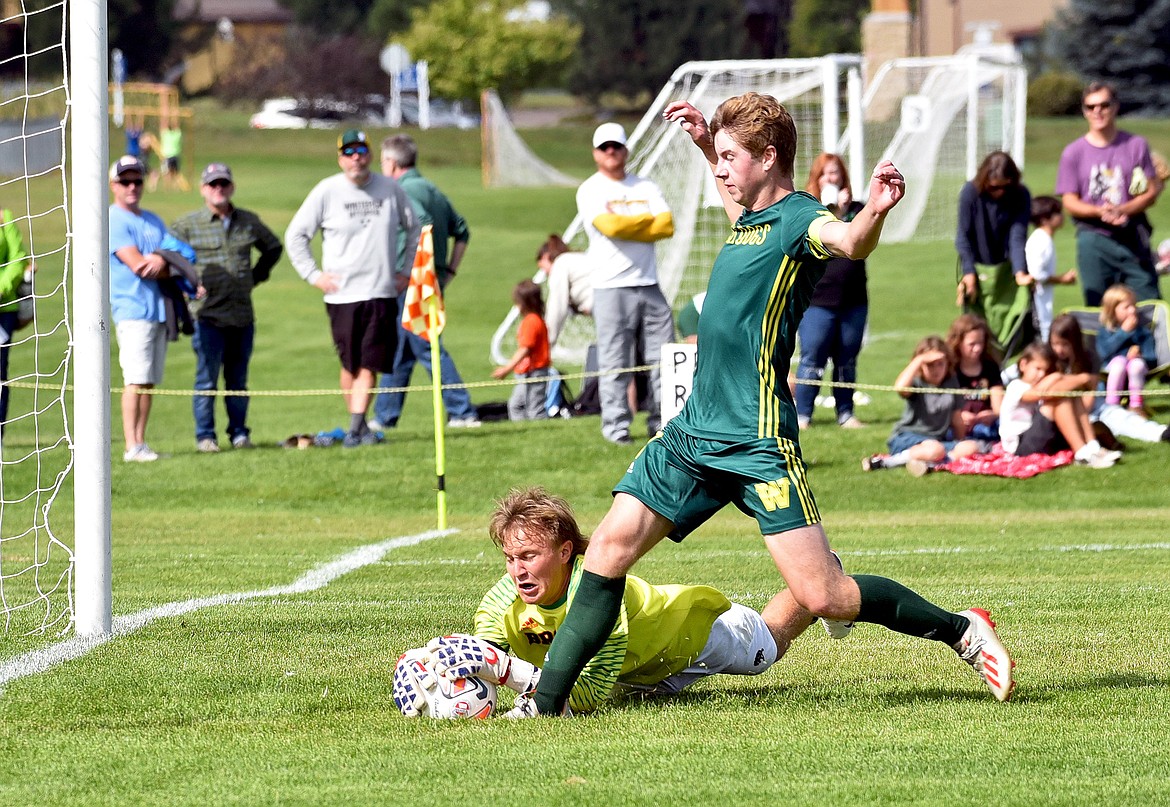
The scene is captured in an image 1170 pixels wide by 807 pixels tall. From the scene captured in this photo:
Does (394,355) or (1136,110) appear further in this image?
(1136,110)

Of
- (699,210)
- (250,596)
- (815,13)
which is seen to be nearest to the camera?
(250,596)

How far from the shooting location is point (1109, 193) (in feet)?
45.4

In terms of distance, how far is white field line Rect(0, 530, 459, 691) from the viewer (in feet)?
20.0

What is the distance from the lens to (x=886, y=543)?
995cm

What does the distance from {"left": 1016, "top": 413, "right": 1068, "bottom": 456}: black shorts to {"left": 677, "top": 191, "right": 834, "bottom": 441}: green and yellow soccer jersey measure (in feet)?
26.0

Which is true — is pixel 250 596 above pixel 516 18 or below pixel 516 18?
below

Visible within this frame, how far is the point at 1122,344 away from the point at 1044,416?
153 centimetres

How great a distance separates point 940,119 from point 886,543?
18342 millimetres

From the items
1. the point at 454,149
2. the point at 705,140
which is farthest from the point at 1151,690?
the point at 454,149

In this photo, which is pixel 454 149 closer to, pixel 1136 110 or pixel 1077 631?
pixel 1136 110

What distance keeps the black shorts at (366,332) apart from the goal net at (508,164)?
32.7 meters

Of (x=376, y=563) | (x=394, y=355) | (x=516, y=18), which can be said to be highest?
(x=516, y=18)

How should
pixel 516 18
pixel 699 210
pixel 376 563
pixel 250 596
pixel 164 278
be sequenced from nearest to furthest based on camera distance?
1. pixel 250 596
2. pixel 376 563
3. pixel 164 278
4. pixel 699 210
5. pixel 516 18

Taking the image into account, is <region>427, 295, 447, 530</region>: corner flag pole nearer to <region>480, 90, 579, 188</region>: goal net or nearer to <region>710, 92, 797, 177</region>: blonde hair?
<region>710, 92, 797, 177</region>: blonde hair
